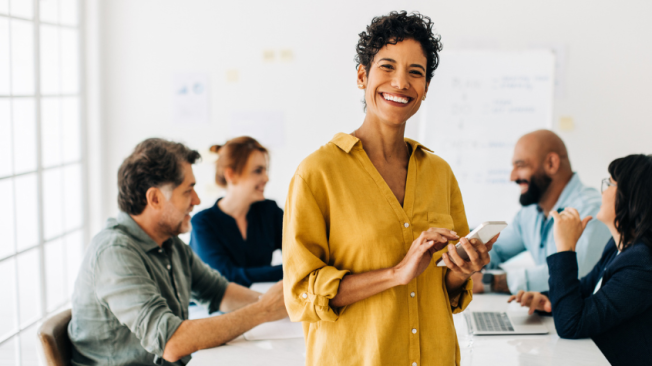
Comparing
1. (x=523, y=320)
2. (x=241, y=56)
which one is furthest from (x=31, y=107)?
(x=523, y=320)

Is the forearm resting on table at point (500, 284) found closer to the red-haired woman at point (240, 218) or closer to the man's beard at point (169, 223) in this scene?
the red-haired woman at point (240, 218)

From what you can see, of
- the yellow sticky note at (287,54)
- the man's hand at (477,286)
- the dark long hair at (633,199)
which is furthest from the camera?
the yellow sticky note at (287,54)

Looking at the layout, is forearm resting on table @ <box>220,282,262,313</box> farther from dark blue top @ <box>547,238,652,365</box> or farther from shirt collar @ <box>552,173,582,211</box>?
shirt collar @ <box>552,173,582,211</box>

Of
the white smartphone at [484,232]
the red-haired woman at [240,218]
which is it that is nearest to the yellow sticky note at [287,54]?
the red-haired woman at [240,218]

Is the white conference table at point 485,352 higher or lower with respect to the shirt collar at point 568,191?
lower

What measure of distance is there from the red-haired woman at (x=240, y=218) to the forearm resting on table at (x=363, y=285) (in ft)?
4.66

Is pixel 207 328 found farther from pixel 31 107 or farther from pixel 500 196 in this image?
pixel 500 196

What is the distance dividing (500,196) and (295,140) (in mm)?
1510

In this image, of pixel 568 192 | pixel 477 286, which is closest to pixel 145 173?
pixel 477 286

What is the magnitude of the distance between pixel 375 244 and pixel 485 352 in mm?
755

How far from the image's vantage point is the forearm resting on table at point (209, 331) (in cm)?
149

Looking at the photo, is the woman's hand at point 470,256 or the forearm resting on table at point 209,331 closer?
the woman's hand at point 470,256

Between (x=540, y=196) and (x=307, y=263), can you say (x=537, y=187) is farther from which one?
(x=307, y=263)

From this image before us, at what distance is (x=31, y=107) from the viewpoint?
2.78 meters
